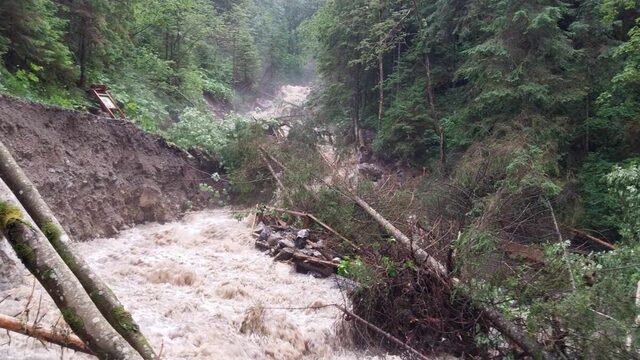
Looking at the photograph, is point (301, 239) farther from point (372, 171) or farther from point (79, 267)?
point (372, 171)

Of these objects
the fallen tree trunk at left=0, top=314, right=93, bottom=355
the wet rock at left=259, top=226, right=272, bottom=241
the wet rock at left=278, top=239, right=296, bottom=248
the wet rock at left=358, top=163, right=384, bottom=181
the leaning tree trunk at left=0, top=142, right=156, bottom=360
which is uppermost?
the leaning tree trunk at left=0, top=142, right=156, bottom=360

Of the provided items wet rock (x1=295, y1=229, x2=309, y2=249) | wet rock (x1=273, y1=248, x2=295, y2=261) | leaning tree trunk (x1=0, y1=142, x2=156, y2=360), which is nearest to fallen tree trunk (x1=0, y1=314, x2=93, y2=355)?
leaning tree trunk (x1=0, y1=142, x2=156, y2=360)

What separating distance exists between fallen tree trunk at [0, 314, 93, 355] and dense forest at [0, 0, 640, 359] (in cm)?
374

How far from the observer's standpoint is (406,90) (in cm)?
1620

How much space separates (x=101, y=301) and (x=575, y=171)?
10479 mm

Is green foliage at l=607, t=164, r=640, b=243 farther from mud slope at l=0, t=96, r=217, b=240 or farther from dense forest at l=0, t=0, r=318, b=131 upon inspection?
dense forest at l=0, t=0, r=318, b=131

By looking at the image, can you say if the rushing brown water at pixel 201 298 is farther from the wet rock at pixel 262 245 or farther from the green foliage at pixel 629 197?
the green foliage at pixel 629 197

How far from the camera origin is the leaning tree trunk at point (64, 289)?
93.0 inches

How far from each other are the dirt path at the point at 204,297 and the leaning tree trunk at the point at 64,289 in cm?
212

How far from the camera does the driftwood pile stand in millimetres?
8312

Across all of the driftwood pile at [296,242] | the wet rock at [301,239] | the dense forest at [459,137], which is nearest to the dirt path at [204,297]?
the driftwood pile at [296,242]

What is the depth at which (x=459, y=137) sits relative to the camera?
11766 mm

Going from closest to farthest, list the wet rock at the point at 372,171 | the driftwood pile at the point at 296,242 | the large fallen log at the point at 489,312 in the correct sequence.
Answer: the large fallen log at the point at 489,312 → the driftwood pile at the point at 296,242 → the wet rock at the point at 372,171

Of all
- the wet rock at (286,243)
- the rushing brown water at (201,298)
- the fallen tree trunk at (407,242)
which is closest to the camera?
the rushing brown water at (201,298)
